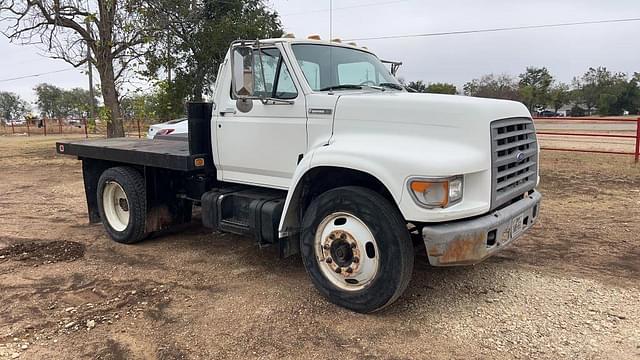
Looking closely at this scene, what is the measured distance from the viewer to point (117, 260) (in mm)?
5508

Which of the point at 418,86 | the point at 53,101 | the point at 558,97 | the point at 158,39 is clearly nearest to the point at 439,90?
the point at 418,86

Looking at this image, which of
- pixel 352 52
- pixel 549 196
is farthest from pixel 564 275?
pixel 549 196

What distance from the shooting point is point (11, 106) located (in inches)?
3701

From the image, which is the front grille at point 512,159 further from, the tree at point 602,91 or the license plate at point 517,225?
the tree at point 602,91

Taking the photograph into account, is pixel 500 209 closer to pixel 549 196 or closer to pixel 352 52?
pixel 352 52

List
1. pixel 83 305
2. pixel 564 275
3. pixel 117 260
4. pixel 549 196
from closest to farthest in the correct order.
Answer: pixel 83 305, pixel 564 275, pixel 117 260, pixel 549 196

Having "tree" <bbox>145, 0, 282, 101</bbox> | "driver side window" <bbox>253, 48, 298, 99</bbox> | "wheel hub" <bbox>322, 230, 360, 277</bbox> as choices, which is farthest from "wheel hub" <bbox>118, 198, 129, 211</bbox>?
"tree" <bbox>145, 0, 282, 101</bbox>

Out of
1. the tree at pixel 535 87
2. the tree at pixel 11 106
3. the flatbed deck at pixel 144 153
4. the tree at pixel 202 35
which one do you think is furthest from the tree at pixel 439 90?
the tree at pixel 11 106

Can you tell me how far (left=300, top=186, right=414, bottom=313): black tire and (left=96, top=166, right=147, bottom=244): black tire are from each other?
263 cm

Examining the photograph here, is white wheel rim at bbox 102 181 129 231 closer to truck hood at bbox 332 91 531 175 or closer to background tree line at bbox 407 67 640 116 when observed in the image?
truck hood at bbox 332 91 531 175

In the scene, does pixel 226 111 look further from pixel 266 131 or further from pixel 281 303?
pixel 281 303

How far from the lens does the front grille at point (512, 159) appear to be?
378 centimetres

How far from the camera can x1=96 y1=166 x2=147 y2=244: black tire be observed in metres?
5.88

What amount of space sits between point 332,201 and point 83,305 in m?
2.31
